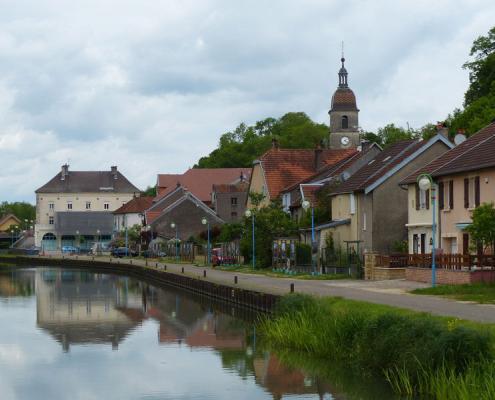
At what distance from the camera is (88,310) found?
46438 millimetres

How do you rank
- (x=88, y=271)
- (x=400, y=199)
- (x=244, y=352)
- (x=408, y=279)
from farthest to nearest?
1. (x=88, y=271)
2. (x=400, y=199)
3. (x=408, y=279)
4. (x=244, y=352)

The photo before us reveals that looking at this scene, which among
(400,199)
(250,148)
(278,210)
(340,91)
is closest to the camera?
(400,199)

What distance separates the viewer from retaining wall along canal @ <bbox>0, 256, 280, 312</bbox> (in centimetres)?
3842

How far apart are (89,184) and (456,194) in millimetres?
125781

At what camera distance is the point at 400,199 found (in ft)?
176

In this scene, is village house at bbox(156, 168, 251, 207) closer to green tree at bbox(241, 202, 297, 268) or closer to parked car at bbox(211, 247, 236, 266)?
parked car at bbox(211, 247, 236, 266)

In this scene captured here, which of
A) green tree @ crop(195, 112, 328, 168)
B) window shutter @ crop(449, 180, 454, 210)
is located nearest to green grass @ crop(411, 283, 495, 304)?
window shutter @ crop(449, 180, 454, 210)

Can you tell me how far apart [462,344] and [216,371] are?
10087 mm

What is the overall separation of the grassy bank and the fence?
32.4 feet

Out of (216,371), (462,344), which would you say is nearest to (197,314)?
(216,371)

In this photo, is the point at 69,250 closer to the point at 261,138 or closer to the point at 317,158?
the point at 261,138

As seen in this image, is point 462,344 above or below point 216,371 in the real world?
above

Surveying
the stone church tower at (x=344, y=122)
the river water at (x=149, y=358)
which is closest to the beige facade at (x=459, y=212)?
the river water at (x=149, y=358)

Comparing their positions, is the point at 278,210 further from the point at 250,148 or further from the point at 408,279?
the point at 250,148
